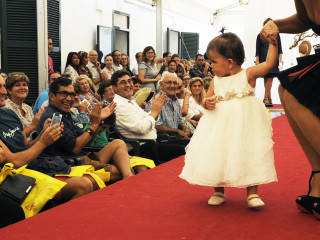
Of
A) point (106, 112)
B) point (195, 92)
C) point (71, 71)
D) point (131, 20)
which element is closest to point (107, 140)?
point (106, 112)

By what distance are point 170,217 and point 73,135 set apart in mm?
1592

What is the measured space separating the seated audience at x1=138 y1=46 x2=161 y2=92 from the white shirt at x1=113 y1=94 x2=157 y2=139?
394 centimetres

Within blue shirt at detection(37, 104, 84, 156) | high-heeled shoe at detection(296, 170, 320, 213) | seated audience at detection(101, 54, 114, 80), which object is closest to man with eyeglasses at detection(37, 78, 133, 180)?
blue shirt at detection(37, 104, 84, 156)

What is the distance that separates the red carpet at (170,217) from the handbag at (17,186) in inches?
10.1

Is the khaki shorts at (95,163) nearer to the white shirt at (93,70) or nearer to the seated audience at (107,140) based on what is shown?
the seated audience at (107,140)

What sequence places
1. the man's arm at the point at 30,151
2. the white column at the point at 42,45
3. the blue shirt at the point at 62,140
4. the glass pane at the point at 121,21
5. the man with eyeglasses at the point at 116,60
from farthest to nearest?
1. the glass pane at the point at 121,21
2. the man with eyeglasses at the point at 116,60
3. the white column at the point at 42,45
4. the blue shirt at the point at 62,140
5. the man's arm at the point at 30,151

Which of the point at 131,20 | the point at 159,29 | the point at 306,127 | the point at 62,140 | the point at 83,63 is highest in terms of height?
the point at 131,20

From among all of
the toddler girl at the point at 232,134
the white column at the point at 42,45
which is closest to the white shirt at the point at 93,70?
the white column at the point at 42,45

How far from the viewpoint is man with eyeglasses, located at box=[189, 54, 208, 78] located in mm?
10898

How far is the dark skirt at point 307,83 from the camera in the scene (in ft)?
6.54

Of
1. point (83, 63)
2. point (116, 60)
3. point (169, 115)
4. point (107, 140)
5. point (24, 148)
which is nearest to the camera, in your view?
point (24, 148)

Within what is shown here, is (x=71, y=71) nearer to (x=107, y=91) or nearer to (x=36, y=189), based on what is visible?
(x=107, y=91)

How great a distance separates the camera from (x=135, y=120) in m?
4.31

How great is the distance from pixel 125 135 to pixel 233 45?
224 centimetres
